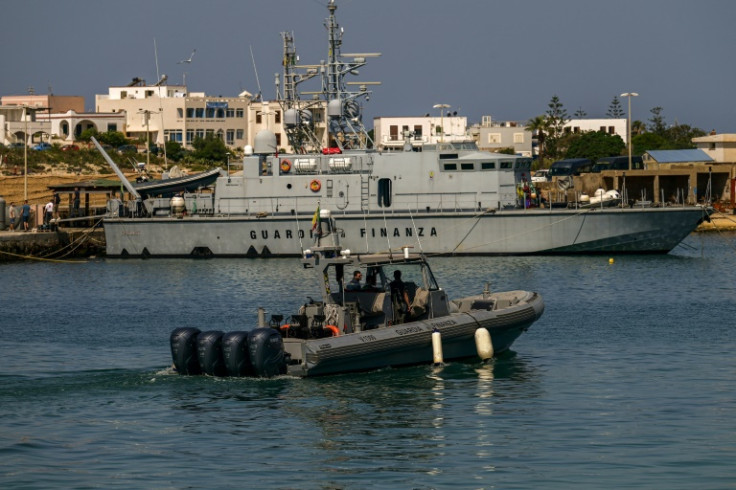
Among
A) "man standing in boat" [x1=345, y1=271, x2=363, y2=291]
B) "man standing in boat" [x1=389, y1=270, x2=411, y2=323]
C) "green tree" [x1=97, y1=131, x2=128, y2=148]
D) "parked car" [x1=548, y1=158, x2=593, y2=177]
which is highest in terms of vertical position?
Answer: "green tree" [x1=97, y1=131, x2=128, y2=148]

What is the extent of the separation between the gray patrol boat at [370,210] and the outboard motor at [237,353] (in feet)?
84.1

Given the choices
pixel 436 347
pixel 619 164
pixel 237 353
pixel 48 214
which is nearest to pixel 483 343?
pixel 436 347

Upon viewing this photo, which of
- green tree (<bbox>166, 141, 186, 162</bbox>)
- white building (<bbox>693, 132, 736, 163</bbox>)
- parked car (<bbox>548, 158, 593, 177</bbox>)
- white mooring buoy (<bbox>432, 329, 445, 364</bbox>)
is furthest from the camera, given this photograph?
green tree (<bbox>166, 141, 186, 162</bbox>)

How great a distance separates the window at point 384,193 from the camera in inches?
1994

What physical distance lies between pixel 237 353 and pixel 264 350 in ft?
1.77

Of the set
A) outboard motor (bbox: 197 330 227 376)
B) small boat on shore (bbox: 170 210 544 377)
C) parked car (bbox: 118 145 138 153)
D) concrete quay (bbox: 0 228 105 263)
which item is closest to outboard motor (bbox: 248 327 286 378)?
small boat on shore (bbox: 170 210 544 377)

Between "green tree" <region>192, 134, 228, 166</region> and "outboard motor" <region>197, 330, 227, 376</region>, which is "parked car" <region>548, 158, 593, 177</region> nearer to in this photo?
"green tree" <region>192, 134, 228, 166</region>

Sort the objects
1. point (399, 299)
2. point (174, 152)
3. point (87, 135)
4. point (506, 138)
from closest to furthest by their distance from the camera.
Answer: point (399, 299), point (174, 152), point (87, 135), point (506, 138)

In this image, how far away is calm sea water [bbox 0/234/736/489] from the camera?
16812mm

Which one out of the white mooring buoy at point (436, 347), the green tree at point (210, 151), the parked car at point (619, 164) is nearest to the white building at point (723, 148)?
the parked car at point (619, 164)

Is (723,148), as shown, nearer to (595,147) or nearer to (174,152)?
(595,147)

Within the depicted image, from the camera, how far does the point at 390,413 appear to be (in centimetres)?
2031

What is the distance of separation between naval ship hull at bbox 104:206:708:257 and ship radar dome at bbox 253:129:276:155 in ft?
10.00

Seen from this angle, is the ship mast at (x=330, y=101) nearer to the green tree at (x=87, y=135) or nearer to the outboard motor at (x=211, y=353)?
the outboard motor at (x=211, y=353)
